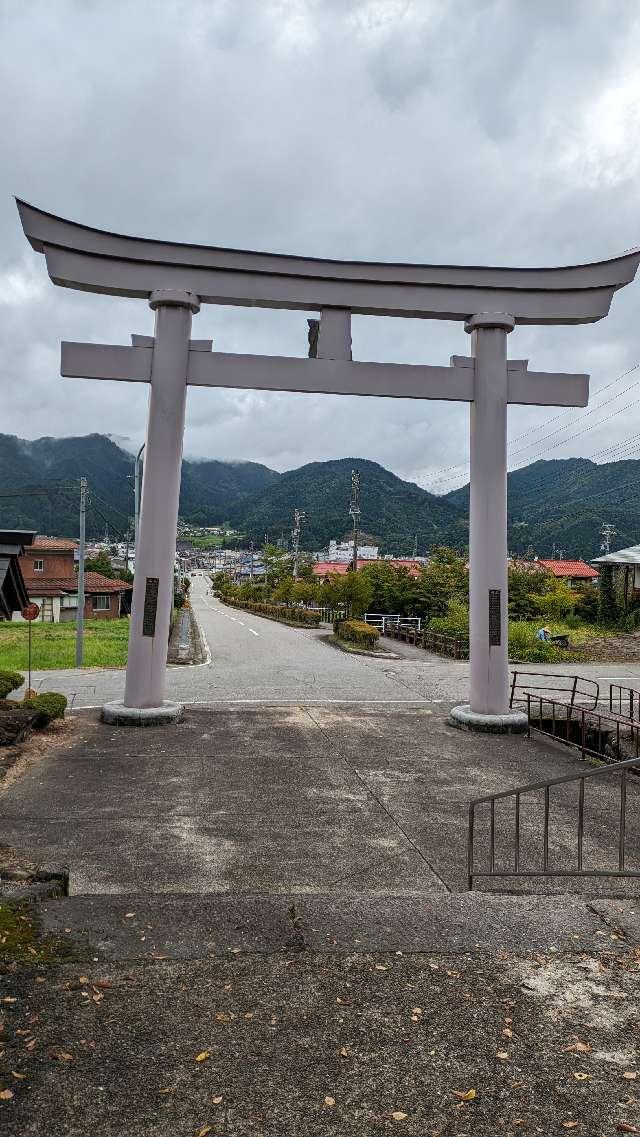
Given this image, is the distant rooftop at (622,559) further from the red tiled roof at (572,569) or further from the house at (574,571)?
the red tiled roof at (572,569)

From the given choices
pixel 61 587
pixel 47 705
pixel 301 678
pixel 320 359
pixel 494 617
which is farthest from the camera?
pixel 61 587

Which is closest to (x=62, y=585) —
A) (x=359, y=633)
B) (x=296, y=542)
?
(x=296, y=542)

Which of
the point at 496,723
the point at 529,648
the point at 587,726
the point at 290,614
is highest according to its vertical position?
the point at 290,614

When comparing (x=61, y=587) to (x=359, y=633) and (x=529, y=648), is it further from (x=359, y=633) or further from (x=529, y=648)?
(x=529, y=648)

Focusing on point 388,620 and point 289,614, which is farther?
point 289,614

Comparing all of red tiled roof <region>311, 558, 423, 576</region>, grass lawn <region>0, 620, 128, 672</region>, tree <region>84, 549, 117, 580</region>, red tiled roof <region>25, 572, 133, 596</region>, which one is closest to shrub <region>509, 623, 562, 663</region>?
grass lawn <region>0, 620, 128, 672</region>

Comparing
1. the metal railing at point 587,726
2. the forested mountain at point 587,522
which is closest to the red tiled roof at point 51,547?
the metal railing at point 587,726

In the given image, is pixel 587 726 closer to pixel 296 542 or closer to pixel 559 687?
pixel 559 687

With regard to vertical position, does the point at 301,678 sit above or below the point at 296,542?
below

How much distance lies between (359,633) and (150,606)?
16781 millimetres

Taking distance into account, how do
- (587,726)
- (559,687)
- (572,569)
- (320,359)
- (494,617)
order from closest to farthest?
(320,359), (494,617), (587,726), (559,687), (572,569)

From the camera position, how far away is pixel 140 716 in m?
11.6

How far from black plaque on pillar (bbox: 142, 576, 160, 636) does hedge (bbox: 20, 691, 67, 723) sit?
1.73 metres

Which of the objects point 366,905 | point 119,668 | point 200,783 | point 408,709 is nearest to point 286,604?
point 119,668
